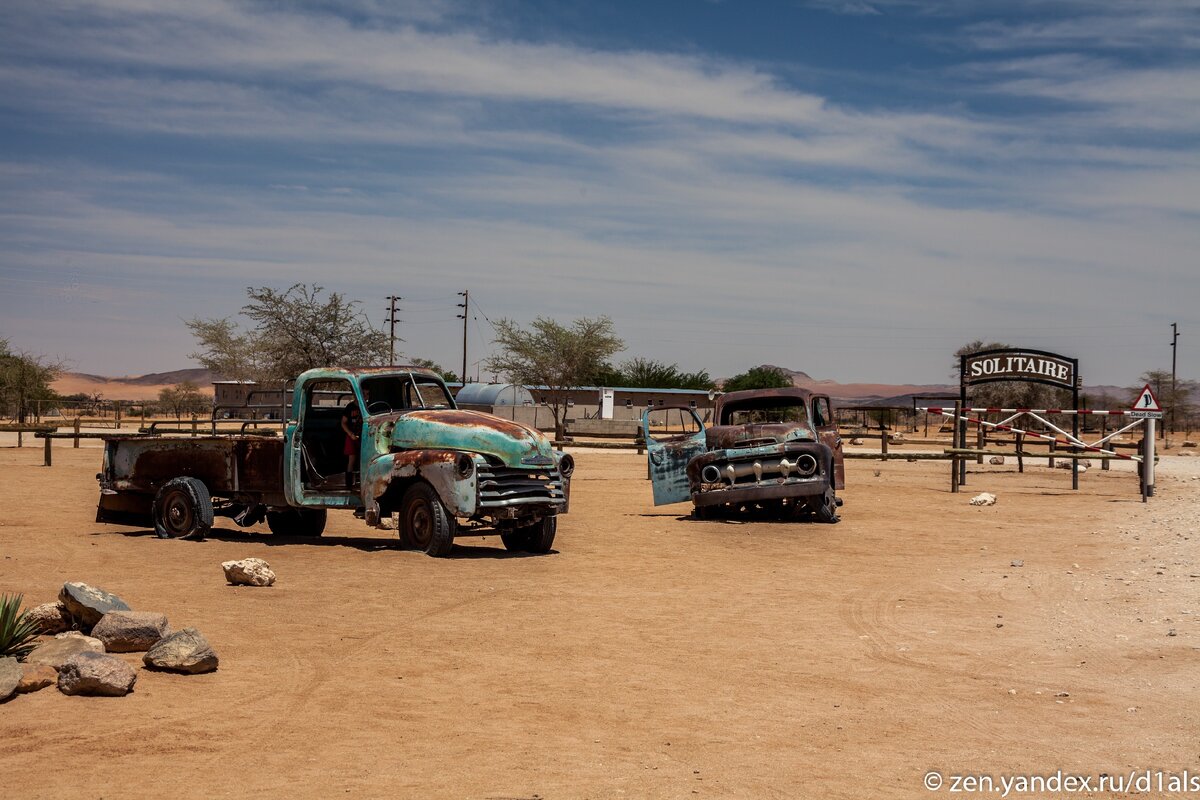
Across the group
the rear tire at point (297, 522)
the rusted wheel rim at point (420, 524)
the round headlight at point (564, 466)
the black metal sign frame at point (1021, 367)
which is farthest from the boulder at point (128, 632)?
the black metal sign frame at point (1021, 367)

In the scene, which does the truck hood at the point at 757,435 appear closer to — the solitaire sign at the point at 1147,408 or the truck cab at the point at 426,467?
the truck cab at the point at 426,467

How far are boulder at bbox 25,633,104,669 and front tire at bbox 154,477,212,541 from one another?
695cm

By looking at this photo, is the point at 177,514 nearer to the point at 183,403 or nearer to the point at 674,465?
the point at 674,465

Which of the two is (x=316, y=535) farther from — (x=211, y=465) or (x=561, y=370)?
(x=561, y=370)

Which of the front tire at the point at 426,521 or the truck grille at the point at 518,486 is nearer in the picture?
the truck grille at the point at 518,486

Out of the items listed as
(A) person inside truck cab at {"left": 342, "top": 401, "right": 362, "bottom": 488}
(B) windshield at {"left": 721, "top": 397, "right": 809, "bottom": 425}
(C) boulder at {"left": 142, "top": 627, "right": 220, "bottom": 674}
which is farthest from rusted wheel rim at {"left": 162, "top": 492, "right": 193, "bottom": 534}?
(B) windshield at {"left": 721, "top": 397, "right": 809, "bottom": 425}

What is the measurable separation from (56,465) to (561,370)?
55.2m

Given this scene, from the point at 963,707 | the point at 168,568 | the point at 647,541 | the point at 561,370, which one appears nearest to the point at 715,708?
the point at 963,707

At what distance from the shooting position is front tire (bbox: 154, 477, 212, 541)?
48.0ft

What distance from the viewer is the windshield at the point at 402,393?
47.2ft

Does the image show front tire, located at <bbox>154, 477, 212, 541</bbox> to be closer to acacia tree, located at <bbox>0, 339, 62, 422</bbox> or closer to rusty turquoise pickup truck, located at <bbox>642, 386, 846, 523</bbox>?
rusty turquoise pickup truck, located at <bbox>642, 386, 846, 523</bbox>

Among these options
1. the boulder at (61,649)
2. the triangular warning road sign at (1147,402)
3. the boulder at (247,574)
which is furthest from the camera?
the triangular warning road sign at (1147,402)

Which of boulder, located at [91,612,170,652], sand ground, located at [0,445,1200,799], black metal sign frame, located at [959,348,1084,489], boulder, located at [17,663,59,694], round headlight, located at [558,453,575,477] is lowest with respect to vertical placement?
sand ground, located at [0,445,1200,799]

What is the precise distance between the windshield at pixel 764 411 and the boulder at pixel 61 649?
12226 millimetres
